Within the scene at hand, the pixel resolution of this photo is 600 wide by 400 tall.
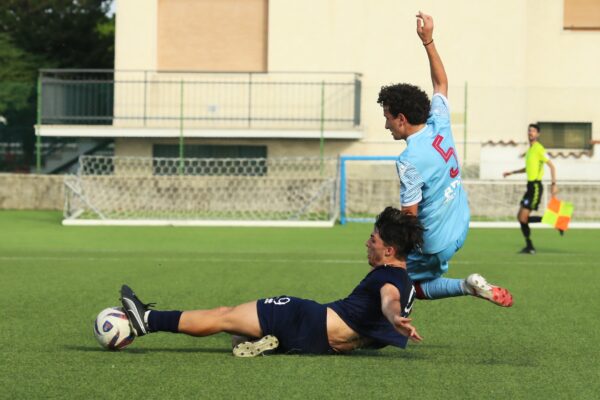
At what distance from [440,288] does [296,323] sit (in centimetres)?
118

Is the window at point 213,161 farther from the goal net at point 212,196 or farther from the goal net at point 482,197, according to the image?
the goal net at point 482,197

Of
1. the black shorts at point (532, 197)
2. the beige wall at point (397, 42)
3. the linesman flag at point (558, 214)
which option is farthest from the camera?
the beige wall at point (397, 42)

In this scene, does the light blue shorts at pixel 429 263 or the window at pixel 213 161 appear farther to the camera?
the window at pixel 213 161

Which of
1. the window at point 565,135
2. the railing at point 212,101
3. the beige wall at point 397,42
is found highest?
the beige wall at point 397,42

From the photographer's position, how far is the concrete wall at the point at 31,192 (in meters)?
30.3

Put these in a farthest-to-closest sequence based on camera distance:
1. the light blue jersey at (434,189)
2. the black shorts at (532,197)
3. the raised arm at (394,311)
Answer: the black shorts at (532,197)
the light blue jersey at (434,189)
the raised arm at (394,311)

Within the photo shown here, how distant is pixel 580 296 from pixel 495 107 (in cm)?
1876

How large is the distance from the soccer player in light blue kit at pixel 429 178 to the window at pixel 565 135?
25.4m

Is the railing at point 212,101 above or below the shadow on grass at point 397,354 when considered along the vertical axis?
above

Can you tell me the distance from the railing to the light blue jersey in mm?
22307

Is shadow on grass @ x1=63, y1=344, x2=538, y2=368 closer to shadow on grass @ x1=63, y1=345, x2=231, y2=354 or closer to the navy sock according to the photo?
shadow on grass @ x1=63, y1=345, x2=231, y2=354

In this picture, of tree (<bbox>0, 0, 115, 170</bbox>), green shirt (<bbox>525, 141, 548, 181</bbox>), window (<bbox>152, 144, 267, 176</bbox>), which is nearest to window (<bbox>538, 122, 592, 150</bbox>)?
window (<bbox>152, 144, 267, 176</bbox>)

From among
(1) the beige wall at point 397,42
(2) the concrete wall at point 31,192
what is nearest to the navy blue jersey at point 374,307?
(2) the concrete wall at point 31,192

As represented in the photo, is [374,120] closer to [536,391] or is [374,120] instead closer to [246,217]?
[246,217]
